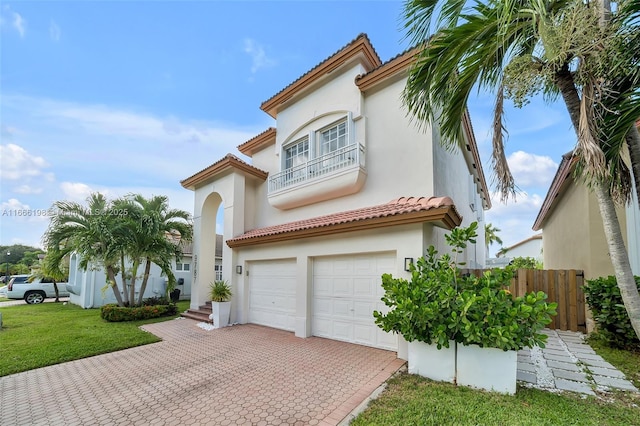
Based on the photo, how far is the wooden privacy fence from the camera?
9.37 m

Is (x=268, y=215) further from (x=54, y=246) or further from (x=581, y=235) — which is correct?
(x=581, y=235)

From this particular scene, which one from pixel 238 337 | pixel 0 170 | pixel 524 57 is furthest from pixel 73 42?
pixel 524 57

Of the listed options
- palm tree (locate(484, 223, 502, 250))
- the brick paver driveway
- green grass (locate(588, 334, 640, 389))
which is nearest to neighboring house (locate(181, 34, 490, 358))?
the brick paver driveway

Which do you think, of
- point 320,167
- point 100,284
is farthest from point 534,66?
point 100,284

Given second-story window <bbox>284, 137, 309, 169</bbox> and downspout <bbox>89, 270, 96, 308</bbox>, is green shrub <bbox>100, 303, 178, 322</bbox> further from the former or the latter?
second-story window <bbox>284, 137, 309, 169</bbox>

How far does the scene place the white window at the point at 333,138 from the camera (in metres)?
11.0

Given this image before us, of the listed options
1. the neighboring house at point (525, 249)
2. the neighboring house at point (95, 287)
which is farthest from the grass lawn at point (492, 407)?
the neighboring house at point (525, 249)

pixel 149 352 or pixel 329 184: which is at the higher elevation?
pixel 329 184

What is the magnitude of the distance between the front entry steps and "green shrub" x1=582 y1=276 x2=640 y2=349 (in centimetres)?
1322

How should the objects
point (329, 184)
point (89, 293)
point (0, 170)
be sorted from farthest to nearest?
1. point (89, 293)
2. point (0, 170)
3. point (329, 184)

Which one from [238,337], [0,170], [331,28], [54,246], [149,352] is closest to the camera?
[149,352]

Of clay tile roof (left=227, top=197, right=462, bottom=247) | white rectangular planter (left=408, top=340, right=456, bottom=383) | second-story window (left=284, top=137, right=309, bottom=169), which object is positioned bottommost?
white rectangular planter (left=408, top=340, right=456, bottom=383)

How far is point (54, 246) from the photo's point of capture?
1441 centimetres

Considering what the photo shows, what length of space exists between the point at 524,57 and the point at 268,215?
10.6 meters
